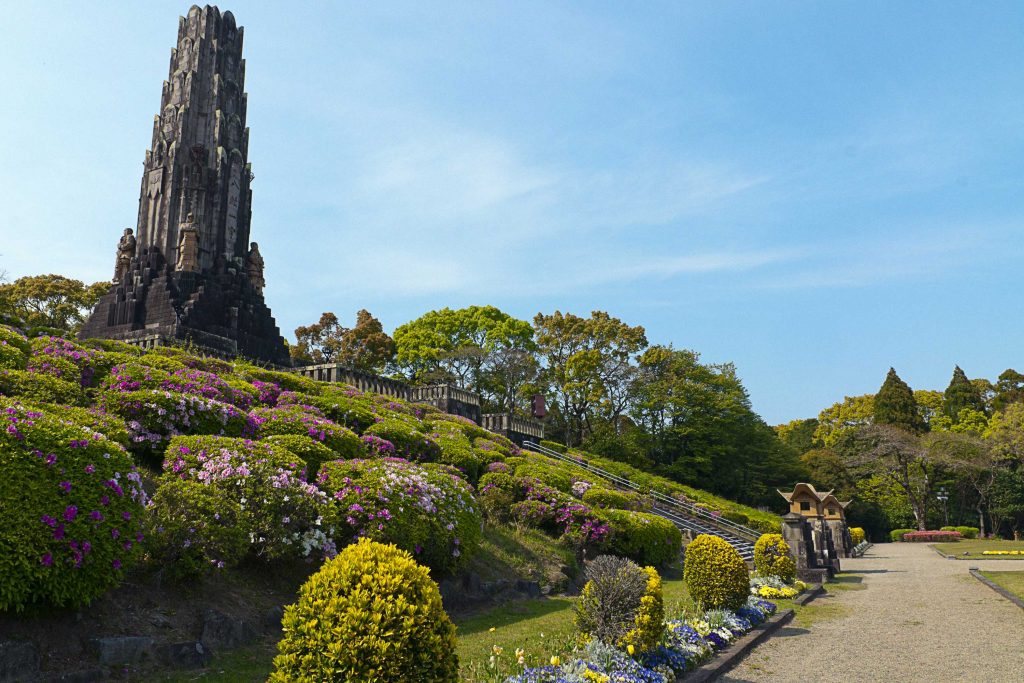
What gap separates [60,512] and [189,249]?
105 feet

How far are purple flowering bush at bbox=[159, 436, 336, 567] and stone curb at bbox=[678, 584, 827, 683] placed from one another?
4.96 m

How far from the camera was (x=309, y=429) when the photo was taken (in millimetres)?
12766

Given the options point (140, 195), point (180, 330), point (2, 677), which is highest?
point (140, 195)

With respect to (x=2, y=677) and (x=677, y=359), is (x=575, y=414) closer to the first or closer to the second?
(x=677, y=359)

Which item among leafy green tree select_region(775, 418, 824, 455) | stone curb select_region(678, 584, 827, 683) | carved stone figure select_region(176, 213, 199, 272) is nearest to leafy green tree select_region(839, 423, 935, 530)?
leafy green tree select_region(775, 418, 824, 455)

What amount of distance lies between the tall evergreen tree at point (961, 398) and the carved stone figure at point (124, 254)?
231 ft

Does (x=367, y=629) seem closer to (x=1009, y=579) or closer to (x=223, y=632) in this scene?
(x=223, y=632)

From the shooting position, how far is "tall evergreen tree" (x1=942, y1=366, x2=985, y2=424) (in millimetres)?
66438

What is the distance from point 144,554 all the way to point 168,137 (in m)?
36.0

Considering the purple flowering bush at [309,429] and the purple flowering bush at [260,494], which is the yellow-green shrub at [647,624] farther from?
the purple flowering bush at [309,429]

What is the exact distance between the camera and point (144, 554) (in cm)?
769

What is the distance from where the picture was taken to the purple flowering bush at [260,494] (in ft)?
28.8

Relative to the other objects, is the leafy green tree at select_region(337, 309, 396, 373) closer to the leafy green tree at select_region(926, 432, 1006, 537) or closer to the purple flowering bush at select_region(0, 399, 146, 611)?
the leafy green tree at select_region(926, 432, 1006, 537)

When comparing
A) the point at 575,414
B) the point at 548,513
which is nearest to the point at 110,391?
the point at 548,513
